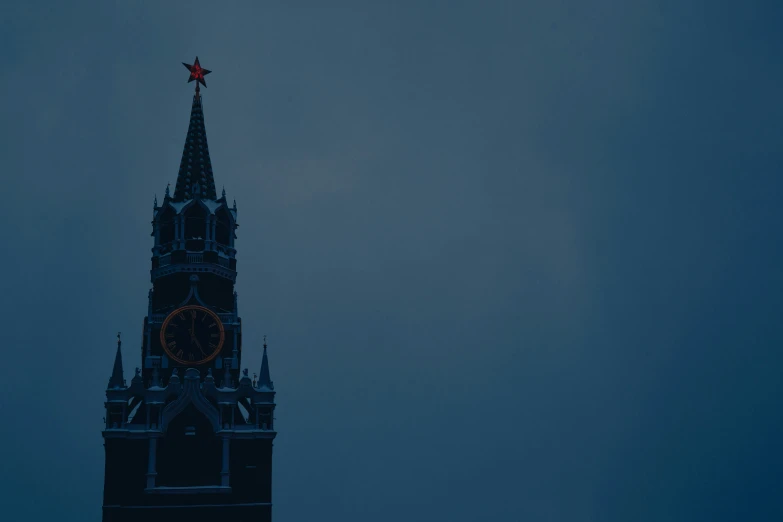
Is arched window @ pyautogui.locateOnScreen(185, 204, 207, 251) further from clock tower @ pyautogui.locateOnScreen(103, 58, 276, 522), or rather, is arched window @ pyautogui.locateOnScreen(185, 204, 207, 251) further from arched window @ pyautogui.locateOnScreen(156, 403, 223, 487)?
arched window @ pyautogui.locateOnScreen(156, 403, 223, 487)

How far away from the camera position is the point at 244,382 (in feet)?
259

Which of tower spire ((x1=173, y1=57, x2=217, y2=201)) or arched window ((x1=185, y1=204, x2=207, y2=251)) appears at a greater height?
tower spire ((x1=173, y1=57, x2=217, y2=201))

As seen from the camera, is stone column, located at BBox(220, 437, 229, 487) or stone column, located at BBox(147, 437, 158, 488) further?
stone column, located at BBox(220, 437, 229, 487)

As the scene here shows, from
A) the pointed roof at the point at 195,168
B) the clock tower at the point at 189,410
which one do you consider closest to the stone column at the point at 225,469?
the clock tower at the point at 189,410

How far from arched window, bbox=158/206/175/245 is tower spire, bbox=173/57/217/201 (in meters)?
1.45

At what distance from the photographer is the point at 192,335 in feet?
262

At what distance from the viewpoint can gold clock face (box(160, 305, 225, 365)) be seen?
79.3m

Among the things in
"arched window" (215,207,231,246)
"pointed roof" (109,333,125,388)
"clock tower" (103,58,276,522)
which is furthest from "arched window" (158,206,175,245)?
"pointed roof" (109,333,125,388)

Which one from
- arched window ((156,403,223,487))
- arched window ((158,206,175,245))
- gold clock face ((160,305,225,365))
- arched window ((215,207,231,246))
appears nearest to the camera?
arched window ((156,403,223,487))

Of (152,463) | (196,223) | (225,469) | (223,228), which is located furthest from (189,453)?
(223,228)

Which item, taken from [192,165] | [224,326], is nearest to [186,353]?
[224,326]

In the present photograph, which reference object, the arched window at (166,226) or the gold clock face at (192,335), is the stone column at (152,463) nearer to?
the gold clock face at (192,335)

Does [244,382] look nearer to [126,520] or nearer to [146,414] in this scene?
[146,414]

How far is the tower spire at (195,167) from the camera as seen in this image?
85.2m
